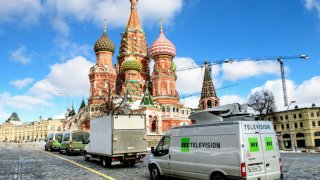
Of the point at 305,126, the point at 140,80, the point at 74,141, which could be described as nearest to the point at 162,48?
the point at 140,80

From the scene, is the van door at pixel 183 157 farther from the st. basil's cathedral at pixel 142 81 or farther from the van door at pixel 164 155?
the st. basil's cathedral at pixel 142 81

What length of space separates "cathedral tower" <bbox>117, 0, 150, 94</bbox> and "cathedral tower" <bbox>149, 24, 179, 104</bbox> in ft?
17.7

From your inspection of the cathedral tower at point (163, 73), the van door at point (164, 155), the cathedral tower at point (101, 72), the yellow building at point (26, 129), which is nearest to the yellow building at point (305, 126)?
the cathedral tower at point (163, 73)

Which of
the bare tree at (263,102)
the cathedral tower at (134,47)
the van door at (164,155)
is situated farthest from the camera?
the cathedral tower at (134,47)

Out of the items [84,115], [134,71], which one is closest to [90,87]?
[84,115]

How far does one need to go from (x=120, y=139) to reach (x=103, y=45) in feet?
176

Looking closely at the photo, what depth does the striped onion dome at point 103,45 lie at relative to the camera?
221ft

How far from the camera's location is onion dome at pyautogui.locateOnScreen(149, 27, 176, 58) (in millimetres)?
66938

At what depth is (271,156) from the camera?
958 centimetres

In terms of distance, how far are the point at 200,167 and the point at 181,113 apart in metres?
54.2

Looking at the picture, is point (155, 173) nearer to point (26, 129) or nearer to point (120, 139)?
point (120, 139)

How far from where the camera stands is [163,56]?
2625 inches

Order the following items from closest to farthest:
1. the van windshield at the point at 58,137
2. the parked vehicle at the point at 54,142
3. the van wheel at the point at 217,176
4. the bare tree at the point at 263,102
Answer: the van wheel at the point at 217,176
the van windshield at the point at 58,137
the parked vehicle at the point at 54,142
the bare tree at the point at 263,102

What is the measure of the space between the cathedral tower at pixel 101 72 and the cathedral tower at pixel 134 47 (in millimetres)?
4563
